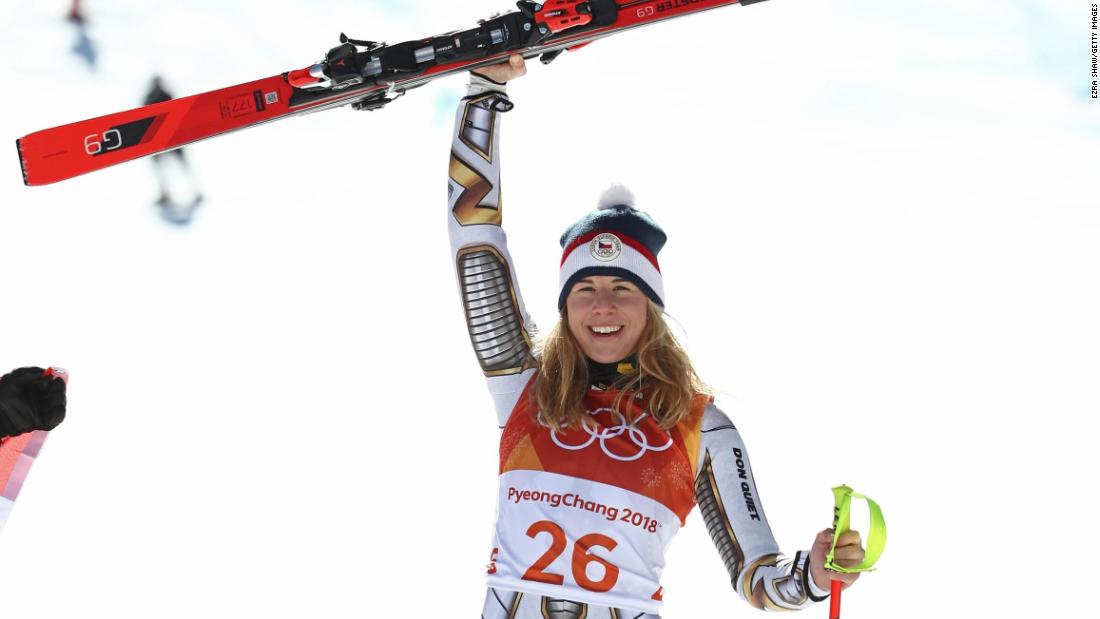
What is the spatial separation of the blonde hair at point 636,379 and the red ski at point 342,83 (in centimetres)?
98

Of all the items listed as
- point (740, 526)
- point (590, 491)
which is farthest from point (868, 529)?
point (590, 491)

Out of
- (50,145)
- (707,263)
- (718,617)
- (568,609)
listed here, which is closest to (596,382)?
(568,609)

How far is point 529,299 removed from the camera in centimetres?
559

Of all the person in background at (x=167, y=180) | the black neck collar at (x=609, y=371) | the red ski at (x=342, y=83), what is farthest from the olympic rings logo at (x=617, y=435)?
the person in background at (x=167, y=180)

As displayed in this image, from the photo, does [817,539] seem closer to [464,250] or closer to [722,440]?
[722,440]

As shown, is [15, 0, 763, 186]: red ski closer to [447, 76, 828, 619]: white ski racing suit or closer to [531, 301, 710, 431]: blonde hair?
[447, 76, 828, 619]: white ski racing suit

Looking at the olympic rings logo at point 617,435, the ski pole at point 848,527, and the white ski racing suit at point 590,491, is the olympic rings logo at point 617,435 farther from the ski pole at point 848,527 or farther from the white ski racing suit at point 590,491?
Answer: the ski pole at point 848,527

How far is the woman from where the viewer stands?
2.72m

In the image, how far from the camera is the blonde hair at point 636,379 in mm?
2922

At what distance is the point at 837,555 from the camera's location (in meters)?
2.54

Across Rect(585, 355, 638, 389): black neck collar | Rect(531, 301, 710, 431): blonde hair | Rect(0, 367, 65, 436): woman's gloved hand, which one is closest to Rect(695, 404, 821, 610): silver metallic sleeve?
Rect(531, 301, 710, 431): blonde hair

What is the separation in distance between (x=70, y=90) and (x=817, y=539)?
189 inches

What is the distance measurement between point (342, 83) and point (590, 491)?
1.83 m

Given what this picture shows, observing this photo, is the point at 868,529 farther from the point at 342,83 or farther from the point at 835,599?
the point at 342,83
